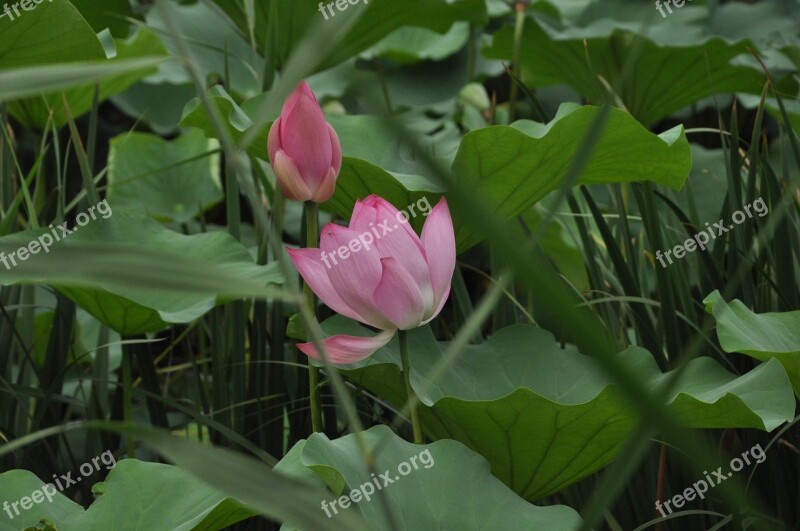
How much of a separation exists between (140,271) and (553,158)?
27.8 inches

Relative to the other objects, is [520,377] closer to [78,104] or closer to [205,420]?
A: [205,420]

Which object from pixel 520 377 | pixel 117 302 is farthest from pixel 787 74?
pixel 117 302

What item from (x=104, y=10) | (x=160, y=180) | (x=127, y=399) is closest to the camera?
(x=127, y=399)

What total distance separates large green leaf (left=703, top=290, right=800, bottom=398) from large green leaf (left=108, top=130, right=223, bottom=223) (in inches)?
51.8

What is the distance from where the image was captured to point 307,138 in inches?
29.7

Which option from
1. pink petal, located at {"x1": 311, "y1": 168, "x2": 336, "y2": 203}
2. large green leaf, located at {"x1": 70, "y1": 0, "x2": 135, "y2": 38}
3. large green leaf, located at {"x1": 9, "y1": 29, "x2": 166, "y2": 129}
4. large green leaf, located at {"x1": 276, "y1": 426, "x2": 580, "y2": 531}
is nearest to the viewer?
large green leaf, located at {"x1": 276, "y1": 426, "x2": 580, "y2": 531}

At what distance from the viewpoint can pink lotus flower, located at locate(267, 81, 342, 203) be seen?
75 centimetres

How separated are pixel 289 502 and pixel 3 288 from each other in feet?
3.17

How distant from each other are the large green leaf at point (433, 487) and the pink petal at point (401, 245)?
0.12 m

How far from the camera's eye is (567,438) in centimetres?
77

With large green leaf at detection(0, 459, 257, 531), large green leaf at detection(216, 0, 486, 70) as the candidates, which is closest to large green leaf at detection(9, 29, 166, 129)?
large green leaf at detection(216, 0, 486, 70)

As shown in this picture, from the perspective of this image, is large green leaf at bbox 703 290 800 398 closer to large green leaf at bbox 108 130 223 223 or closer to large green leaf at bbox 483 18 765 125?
large green leaf at bbox 483 18 765 125

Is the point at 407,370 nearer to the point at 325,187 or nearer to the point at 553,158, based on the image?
the point at 325,187

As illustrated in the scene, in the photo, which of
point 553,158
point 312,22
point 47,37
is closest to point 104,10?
point 312,22
